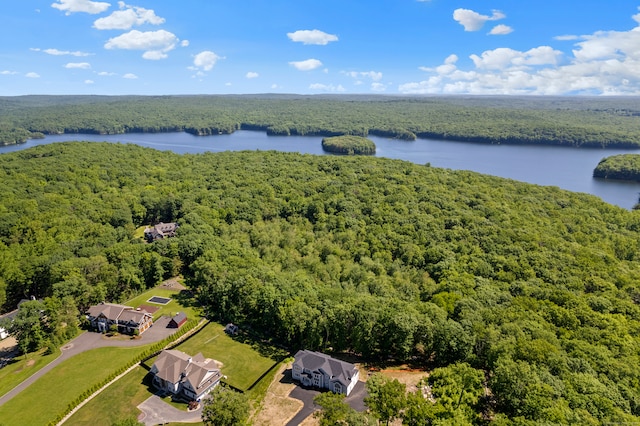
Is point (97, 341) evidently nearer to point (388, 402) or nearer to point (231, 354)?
point (231, 354)

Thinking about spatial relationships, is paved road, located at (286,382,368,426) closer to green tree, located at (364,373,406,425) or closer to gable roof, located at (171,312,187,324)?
green tree, located at (364,373,406,425)

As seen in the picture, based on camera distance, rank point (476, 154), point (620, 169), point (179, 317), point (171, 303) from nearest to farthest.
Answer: point (179, 317) → point (171, 303) → point (620, 169) → point (476, 154)

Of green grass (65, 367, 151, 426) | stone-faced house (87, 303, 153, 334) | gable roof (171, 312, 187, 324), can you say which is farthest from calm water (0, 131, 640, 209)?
green grass (65, 367, 151, 426)

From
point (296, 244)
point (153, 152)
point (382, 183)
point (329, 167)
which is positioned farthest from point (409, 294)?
point (153, 152)

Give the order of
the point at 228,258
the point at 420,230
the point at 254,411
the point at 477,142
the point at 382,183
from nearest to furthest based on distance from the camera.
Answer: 1. the point at 254,411
2. the point at 228,258
3. the point at 420,230
4. the point at 382,183
5. the point at 477,142

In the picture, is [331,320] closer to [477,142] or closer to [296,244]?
[296,244]

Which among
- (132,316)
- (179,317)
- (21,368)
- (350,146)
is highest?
(350,146)

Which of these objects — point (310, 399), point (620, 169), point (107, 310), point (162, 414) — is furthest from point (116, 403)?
point (620, 169)
